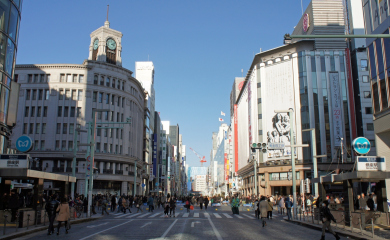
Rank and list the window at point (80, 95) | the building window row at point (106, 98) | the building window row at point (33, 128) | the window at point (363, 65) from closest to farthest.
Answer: the window at point (363, 65) → the building window row at point (33, 128) → the window at point (80, 95) → the building window row at point (106, 98)

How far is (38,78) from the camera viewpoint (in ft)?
207

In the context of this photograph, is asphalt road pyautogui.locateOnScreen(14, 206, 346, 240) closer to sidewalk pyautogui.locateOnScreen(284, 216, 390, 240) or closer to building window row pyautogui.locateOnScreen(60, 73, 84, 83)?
sidewalk pyautogui.locateOnScreen(284, 216, 390, 240)

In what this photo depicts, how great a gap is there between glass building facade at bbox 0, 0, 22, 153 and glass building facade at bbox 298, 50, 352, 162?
4491 centimetres

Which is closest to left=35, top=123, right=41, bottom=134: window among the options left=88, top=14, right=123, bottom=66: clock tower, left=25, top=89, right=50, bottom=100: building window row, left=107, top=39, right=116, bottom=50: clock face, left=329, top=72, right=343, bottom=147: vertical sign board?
left=25, top=89, right=50, bottom=100: building window row

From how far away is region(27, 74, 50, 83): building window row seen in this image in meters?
62.9

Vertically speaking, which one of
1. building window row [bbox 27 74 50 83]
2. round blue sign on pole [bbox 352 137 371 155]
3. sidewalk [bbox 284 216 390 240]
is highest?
building window row [bbox 27 74 50 83]

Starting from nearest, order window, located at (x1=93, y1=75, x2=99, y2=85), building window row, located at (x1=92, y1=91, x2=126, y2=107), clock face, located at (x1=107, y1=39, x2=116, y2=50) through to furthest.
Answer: building window row, located at (x1=92, y1=91, x2=126, y2=107), window, located at (x1=93, y1=75, x2=99, y2=85), clock face, located at (x1=107, y1=39, x2=116, y2=50)

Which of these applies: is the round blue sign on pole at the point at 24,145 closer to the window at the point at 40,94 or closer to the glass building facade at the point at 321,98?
the window at the point at 40,94

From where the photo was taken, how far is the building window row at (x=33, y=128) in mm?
61594

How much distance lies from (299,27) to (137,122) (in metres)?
38.1

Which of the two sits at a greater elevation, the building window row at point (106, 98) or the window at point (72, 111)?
the building window row at point (106, 98)

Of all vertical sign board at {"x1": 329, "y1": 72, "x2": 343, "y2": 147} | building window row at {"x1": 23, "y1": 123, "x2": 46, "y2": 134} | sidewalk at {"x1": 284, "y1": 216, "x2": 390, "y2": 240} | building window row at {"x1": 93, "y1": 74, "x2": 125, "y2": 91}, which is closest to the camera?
sidewalk at {"x1": 284, "y1": 216, "x2": 390, "y2": 240}

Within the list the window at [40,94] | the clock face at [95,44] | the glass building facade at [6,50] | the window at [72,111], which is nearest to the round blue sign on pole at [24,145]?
the glass building facade at [6,50]

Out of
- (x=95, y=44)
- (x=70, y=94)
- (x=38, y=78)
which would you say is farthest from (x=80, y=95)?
(x=95, y=44)
